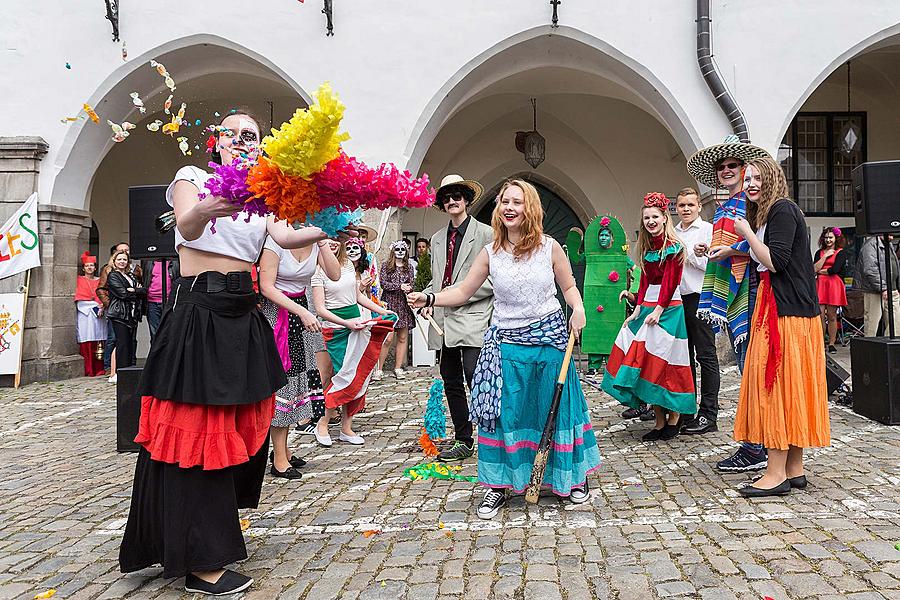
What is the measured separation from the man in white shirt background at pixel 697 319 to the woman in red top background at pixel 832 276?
6355mm

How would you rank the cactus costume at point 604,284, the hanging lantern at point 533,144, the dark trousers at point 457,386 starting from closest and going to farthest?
the dark trousers at point 457,386
the cactus costume at point 604,284
the hanging lantern at point 533,144

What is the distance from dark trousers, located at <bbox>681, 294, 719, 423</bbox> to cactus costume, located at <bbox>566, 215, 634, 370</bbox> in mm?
2831

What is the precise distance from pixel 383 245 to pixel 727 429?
5.46 meters

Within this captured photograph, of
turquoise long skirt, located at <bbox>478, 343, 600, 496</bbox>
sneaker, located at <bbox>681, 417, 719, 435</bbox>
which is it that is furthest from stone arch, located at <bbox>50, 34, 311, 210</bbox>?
turquoise long skirt, located at <bbox>478, 343, 600, 496</bbox>

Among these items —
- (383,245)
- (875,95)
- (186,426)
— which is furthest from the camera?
(875,95)

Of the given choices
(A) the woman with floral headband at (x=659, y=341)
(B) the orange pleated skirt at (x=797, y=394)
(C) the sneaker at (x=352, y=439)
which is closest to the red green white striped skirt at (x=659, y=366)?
(A) the woman with floral headband at (x=659, y=341)

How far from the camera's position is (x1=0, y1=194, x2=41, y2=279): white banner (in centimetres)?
945

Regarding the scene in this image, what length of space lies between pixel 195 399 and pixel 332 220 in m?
0.90

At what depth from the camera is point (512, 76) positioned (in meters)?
11.5

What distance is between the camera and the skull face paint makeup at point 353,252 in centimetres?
582

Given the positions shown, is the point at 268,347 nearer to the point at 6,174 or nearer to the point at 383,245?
the point at 383,245

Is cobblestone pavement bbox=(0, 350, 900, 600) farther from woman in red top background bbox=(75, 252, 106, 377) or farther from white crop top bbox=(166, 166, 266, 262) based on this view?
woman in red top background bbox=(75, 252, 106, 377)

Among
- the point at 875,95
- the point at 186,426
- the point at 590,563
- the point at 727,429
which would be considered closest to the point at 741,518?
the point at 590,563

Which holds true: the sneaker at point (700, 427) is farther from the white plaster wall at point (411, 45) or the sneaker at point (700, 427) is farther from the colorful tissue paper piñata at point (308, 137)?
the white plaster wall at point (411, 45)
